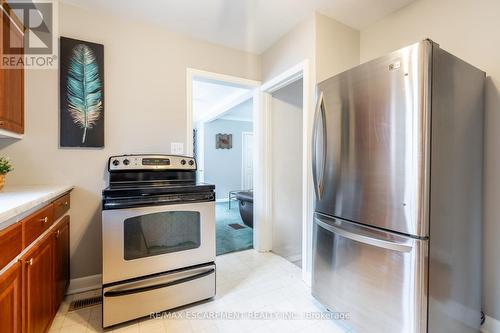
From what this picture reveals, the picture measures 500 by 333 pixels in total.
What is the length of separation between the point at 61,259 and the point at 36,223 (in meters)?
0.65

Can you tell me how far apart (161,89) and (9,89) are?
106 cm

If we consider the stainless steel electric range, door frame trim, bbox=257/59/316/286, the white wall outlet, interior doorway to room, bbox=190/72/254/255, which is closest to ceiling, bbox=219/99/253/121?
interior doorway to room, bbox=190/72/254/255

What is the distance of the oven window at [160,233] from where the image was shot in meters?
1.59

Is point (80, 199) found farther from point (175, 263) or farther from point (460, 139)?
point (460, 139)

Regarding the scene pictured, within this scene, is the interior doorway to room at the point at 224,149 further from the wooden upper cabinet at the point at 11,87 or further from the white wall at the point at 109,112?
the wooden upper cabinet at the point at 11,87

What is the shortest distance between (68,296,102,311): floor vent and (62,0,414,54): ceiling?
7.87 feet

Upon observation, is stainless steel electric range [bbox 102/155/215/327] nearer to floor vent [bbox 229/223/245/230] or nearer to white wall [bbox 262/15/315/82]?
white wall [bbox 262/15/315/82]

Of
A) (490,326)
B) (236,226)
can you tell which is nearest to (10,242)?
(490,326)

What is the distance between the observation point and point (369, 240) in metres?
1.36

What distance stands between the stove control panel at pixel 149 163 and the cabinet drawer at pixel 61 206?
37 cm

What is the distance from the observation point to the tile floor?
1564mm

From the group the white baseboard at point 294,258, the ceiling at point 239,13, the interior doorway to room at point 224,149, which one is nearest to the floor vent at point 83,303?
the white baseboard at point 294,258

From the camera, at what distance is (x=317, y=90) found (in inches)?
70.8

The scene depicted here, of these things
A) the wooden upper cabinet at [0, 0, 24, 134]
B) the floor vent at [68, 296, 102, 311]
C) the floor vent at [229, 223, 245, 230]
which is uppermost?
the wooden upper cabinet at [0, 0, 24, 134]
